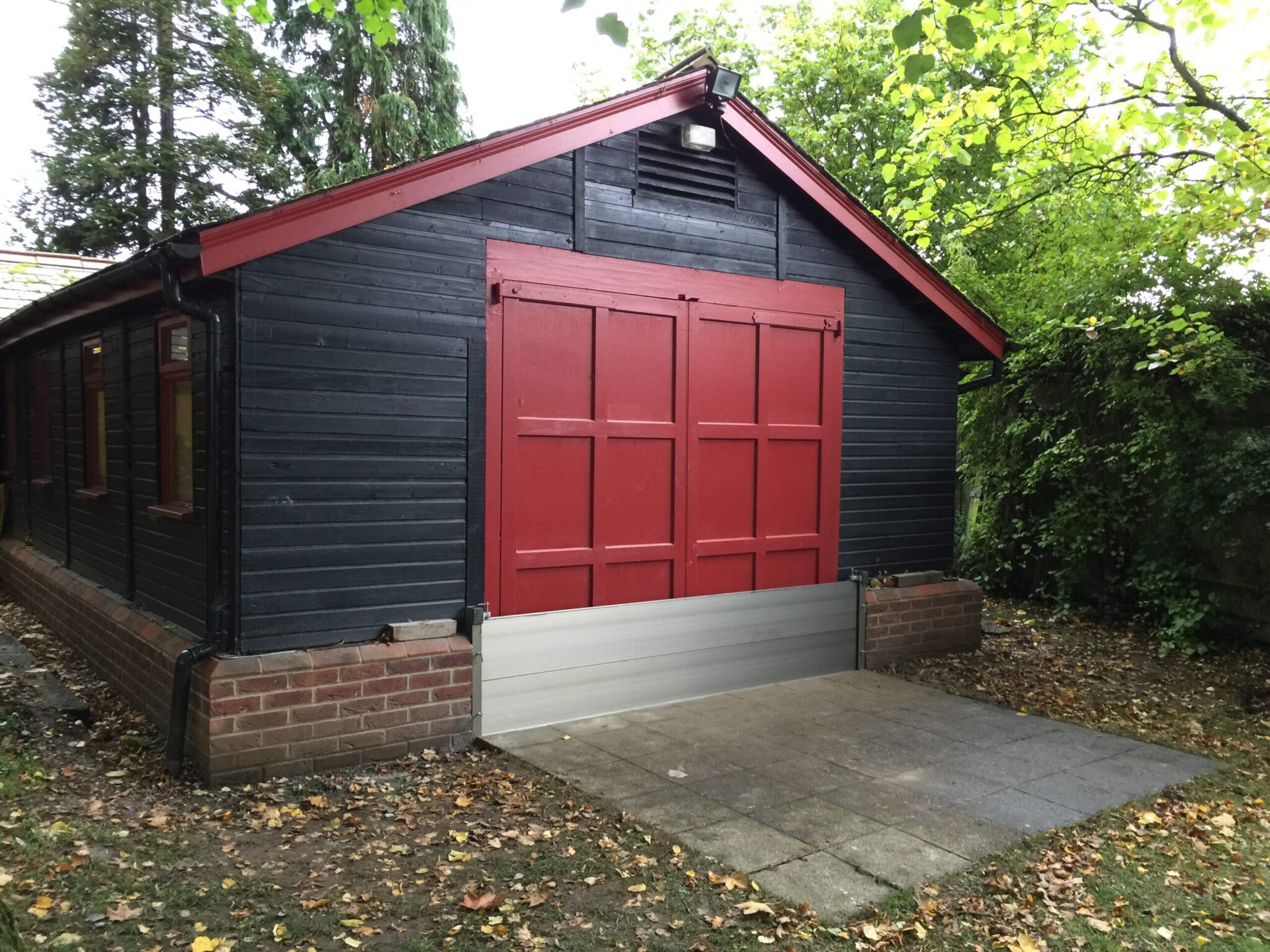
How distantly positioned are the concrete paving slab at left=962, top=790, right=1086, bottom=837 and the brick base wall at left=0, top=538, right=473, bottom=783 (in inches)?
126

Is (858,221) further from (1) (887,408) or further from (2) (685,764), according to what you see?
(2) (685,764)

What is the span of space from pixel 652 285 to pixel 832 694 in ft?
11.7

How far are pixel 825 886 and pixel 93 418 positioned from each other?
25.2 ft

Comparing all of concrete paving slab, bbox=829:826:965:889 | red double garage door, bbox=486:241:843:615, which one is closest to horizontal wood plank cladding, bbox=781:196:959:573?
red double garage door, bbox=486:241:843:615

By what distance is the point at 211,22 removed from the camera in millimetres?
24344

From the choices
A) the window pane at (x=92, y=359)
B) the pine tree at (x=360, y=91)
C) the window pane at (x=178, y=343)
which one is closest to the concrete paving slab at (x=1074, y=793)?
the window pane at (x=178, y=343)

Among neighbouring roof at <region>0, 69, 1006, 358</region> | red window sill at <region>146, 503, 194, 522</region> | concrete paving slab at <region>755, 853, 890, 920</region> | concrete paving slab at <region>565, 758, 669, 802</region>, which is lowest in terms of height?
concrete paving slab at <region>565, 758, 669, 802</region>

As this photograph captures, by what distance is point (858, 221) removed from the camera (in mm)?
8242

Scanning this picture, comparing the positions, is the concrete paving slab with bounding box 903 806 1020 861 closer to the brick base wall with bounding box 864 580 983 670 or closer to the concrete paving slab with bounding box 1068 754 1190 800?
the concrete paving slab with bounding box 1068 754 1190 800

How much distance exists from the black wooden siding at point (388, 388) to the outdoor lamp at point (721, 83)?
0.73 meters

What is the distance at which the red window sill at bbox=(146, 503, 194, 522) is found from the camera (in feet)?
20.5

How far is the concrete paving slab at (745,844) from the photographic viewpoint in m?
4.59

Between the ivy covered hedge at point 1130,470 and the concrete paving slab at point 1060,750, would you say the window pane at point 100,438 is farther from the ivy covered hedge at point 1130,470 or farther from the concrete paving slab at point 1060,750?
the ivy covered hedge at point 1130,470

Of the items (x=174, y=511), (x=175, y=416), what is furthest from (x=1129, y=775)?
(x=175, y=416)
